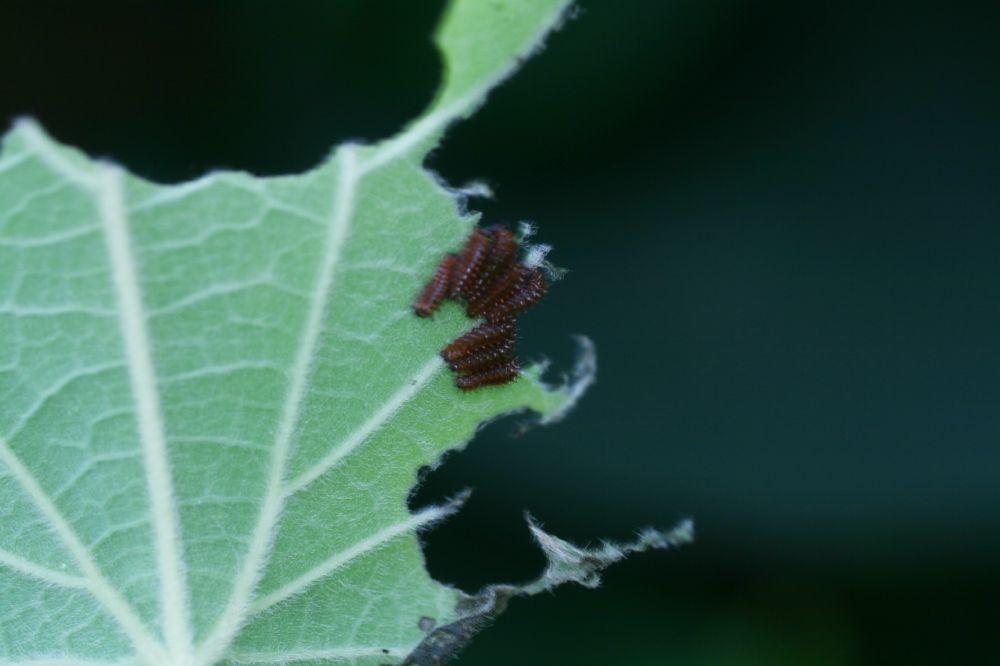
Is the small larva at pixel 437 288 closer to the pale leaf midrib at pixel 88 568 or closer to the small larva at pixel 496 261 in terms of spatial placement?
the small larva at pixel 496 261

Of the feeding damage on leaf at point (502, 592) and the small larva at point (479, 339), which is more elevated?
the small larva at point (479, 339)

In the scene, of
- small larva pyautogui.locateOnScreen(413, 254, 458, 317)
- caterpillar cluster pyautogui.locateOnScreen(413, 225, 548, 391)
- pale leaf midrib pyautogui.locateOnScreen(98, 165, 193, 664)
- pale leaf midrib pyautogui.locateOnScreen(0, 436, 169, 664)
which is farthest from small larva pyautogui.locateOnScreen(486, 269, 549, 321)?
pale leaf midrib pyautogui.locateOnScreen(0, 436, 169, 664)

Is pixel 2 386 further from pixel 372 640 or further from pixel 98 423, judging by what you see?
pixel 372 640

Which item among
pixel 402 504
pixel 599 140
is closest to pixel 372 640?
pixel 402 504

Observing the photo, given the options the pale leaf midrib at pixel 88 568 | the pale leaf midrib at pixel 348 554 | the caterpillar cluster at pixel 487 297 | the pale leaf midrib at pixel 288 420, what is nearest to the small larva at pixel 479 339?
the caterpillar cluster at pixel 487 297

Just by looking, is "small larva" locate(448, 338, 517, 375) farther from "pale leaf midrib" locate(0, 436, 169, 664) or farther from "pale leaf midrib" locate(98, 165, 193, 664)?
"pale leaf midrib" locate(0, 436, 169, 664)

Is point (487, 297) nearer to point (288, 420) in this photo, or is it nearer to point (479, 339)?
point (479, 339)
